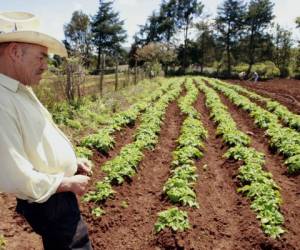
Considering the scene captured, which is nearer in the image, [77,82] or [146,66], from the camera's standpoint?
[77,82]

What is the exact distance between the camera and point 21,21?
2.34 metres

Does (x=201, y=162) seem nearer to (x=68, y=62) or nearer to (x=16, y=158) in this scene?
(x=16, y=158)

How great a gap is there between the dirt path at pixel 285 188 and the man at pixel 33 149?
124 inches

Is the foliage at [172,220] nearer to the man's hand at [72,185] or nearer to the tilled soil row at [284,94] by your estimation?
the man's hand at [72,185]

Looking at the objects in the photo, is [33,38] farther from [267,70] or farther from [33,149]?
[267,70]

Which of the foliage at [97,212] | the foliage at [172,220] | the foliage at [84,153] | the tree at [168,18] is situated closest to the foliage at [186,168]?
the foliage at [172,220]

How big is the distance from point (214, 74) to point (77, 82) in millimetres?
44620

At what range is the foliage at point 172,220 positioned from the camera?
4863 mm

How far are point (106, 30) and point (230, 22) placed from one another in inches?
791

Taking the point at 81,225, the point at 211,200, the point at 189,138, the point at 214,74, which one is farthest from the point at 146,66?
the point at 81,225

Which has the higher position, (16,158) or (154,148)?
(16,158)

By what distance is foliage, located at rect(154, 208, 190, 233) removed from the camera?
16.0 feet

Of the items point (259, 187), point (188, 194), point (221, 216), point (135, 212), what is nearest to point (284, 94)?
point (259, 187)

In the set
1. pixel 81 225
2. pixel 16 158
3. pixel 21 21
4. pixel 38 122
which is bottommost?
pixel 81 225
